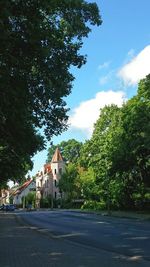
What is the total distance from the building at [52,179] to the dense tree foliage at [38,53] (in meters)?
101

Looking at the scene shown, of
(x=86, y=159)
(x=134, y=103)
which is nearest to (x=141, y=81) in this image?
(x=134, y=103)

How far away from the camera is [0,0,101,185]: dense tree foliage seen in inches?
567

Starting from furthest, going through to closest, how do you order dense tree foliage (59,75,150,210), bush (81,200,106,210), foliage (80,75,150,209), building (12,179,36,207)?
building (12,179,36,207)
bush (81,200,106,210)
dense tree foliage (59,75,150,210)
foliage (80,75,150,209)

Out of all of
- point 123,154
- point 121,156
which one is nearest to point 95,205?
point 121,156

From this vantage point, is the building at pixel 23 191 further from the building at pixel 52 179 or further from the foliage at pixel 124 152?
the foliage at pixel 124 152

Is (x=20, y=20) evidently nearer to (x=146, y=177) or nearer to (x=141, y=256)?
(x=141, y=256)

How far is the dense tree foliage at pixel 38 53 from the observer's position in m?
14.4

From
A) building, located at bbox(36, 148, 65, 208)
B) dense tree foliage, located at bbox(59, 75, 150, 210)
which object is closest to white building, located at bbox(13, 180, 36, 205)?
building, located at bbox(36, 148, 65, 208)

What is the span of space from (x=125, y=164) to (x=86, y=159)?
58.0 feet

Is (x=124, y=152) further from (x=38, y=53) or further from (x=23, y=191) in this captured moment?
(x=23, y=191)

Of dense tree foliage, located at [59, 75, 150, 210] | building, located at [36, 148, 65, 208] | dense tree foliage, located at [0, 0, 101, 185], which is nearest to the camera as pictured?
dense tree foliage, located at [0, 0, 101, 185]

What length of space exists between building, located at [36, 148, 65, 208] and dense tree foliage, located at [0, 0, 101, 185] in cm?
10107

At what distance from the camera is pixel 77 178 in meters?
102

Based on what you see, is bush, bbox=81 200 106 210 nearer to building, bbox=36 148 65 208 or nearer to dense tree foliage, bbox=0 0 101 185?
building, bbox=36 148 65 208
